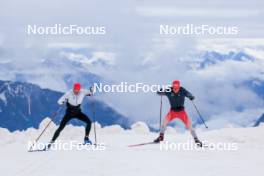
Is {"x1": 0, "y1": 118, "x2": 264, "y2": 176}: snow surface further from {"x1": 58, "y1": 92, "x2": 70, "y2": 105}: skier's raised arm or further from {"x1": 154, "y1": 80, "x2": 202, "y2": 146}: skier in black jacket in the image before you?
{"x1": 58, "y1": 92, "x2": 70, "y2": 105}: skier's raised arm

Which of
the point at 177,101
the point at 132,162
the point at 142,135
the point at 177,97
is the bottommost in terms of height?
the point at 132,162

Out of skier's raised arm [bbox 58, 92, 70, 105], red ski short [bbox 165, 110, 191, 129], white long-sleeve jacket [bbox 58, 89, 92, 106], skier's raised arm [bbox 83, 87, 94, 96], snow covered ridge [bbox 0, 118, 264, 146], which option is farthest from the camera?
snow covered ridge [bbox 0, 118, 264, 146]

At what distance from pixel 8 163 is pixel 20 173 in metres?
2.16

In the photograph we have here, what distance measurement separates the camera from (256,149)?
20.9 m

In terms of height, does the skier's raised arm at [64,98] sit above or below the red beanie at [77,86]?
below

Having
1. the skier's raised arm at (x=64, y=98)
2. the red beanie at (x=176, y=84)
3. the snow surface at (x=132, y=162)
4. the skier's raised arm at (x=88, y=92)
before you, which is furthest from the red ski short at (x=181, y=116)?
the skier's raised arm at (x=64, y=98)

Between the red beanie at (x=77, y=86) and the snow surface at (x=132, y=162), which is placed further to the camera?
the red beanie at (x=77, y=86)

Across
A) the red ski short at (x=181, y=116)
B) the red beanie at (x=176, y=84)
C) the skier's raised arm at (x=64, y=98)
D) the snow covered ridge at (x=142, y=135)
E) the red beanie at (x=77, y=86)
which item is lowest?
the snow covered ridge at (x=142, y=135)

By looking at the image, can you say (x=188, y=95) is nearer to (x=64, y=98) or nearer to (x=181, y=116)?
(x=181, y=116)

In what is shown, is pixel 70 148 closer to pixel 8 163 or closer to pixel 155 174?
pixel 8 163

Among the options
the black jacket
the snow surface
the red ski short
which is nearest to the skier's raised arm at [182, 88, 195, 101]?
the black jacket

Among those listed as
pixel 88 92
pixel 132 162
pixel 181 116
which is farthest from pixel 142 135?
pixel 132 162

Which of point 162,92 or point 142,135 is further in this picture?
point 142,135

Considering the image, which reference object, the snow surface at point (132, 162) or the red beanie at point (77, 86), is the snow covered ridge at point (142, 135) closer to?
the snow surface at point (132, 162)
